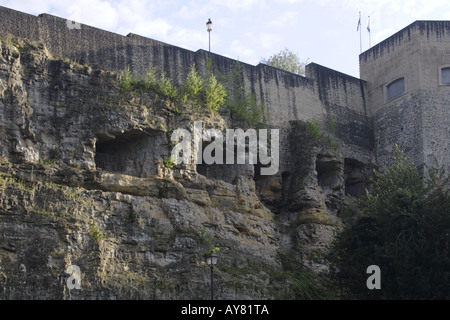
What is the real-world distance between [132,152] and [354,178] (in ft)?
29.2

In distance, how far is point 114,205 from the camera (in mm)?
18016

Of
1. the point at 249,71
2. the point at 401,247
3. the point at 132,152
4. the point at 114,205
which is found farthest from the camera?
the point at 249,71

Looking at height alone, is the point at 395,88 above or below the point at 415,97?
above

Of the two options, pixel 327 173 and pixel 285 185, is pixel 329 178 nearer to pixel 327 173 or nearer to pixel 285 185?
pixel 327 173

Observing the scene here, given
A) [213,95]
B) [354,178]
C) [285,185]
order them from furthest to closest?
[354,178], [285,185], [213,95]

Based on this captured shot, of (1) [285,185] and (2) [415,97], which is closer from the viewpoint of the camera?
(1) [285,185]

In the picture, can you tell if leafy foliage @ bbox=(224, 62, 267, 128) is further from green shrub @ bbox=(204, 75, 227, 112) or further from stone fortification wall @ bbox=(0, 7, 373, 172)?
green shrub @ bbox=(204, 75, 227, 112)

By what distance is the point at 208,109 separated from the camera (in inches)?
841

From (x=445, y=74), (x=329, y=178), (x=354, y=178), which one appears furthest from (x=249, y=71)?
(x=445, y=74)

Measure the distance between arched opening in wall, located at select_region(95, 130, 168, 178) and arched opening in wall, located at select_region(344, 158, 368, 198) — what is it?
8.11 m

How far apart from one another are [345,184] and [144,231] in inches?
394

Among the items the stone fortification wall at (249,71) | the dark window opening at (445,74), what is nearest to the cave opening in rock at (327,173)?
the stone fortification wall at (249,71)

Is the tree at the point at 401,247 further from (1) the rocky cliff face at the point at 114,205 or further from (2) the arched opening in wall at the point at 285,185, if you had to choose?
(2) the arched opening in wall at the point at 285,185

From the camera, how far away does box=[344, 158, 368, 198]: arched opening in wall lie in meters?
25.8
